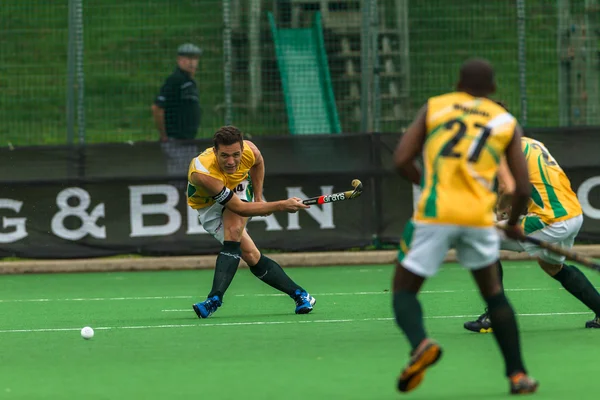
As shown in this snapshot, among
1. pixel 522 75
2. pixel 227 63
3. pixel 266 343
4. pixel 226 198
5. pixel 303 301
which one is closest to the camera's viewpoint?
pixel 266 343

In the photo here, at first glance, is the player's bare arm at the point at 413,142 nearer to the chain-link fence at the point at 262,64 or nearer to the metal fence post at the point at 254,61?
the chain-link fence at the point at 262,64

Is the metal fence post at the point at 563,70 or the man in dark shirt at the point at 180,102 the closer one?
the man in dark shirt at the point at 180,102

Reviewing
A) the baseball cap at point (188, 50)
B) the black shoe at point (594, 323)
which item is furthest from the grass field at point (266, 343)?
the baseball cap at point (188, 50)

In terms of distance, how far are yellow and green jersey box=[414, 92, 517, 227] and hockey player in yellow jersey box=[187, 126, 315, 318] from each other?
357cm

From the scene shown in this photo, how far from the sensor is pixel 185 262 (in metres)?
15.4

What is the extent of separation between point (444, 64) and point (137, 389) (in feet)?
32.4

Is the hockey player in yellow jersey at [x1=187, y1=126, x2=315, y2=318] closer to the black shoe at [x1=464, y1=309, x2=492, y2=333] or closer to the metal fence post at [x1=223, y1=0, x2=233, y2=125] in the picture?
the black shoe at [x1=464, y1=309, x2=492, y2=333]

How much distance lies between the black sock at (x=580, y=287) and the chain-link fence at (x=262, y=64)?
21.9ft

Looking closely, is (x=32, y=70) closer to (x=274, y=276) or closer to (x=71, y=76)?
(x=71, y=76)

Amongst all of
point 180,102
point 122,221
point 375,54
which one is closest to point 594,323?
point 375,54

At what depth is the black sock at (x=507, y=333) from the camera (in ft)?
21.7

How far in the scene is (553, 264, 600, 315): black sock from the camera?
914 cm

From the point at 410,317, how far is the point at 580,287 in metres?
2.93

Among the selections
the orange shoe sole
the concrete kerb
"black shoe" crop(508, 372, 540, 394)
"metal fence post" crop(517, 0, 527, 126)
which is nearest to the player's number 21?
the orange shoe sole
